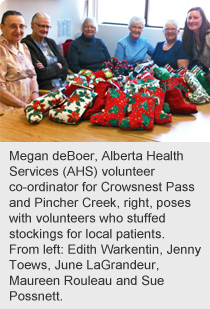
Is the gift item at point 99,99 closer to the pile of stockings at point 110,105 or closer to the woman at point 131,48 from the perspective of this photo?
the pile of stockings at point 110,105

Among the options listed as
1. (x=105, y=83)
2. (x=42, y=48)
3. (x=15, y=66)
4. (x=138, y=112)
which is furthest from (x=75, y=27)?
(x=138, y=112)

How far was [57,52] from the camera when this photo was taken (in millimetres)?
3217

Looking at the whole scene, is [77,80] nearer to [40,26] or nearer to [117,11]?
[40,26]

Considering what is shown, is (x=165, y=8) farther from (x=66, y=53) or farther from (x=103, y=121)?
(x=103, y=121)

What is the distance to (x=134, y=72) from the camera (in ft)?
8.41

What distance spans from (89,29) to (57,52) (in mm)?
662

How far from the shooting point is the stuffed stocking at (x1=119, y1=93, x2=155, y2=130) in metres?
1.69

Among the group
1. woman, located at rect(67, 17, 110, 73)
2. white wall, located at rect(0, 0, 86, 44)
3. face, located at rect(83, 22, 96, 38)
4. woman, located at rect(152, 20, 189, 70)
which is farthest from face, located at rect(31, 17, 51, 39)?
woman, located at rect(152, 20, 189, 70)

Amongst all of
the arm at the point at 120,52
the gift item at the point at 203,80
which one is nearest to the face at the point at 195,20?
the arm at the point at 120,52

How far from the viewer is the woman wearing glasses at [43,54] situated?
9.73 ft

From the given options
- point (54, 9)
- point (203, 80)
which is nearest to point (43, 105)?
point (203, 80)

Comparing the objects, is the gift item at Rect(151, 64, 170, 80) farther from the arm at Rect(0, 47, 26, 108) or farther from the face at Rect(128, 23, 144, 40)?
the face at Rect(128, 23, 144, 40)

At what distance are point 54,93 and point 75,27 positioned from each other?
120 inches

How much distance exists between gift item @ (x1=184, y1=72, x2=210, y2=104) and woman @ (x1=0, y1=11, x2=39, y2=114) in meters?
1.04
